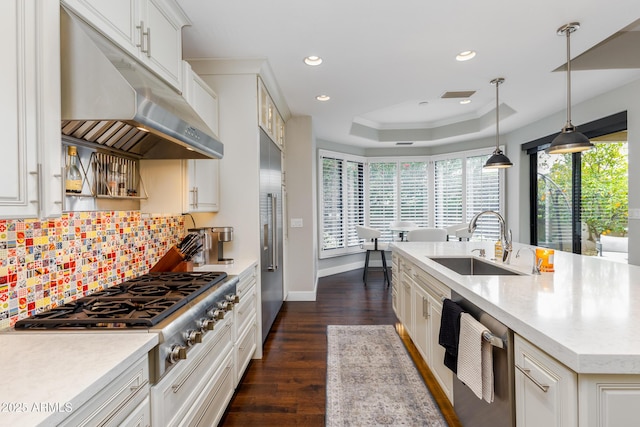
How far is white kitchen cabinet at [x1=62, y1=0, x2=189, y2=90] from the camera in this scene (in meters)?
1.40

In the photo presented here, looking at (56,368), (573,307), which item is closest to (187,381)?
(56,368)

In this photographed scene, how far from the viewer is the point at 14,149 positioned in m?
0.97

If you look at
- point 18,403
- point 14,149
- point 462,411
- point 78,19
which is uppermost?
point 78,19

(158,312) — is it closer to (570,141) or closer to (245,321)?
(245,321)

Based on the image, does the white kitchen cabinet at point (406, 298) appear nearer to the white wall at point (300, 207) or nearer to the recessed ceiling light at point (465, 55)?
the white wall at point (300, 207)

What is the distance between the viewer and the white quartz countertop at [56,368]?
0.74m

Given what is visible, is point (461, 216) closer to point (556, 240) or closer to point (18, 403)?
point (556, 240)

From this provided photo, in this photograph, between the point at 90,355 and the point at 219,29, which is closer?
the point at 90,355

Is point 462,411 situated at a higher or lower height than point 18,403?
lower

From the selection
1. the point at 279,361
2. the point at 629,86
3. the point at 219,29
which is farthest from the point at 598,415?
the point at 629,86

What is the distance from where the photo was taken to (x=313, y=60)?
9.53 ft

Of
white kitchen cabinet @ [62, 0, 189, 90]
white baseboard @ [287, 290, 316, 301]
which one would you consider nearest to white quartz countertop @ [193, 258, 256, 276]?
white kitchen cabinet @ [62, 0, 189, 90]

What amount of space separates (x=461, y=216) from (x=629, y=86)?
3.27m

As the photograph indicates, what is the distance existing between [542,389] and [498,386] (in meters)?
0.33
